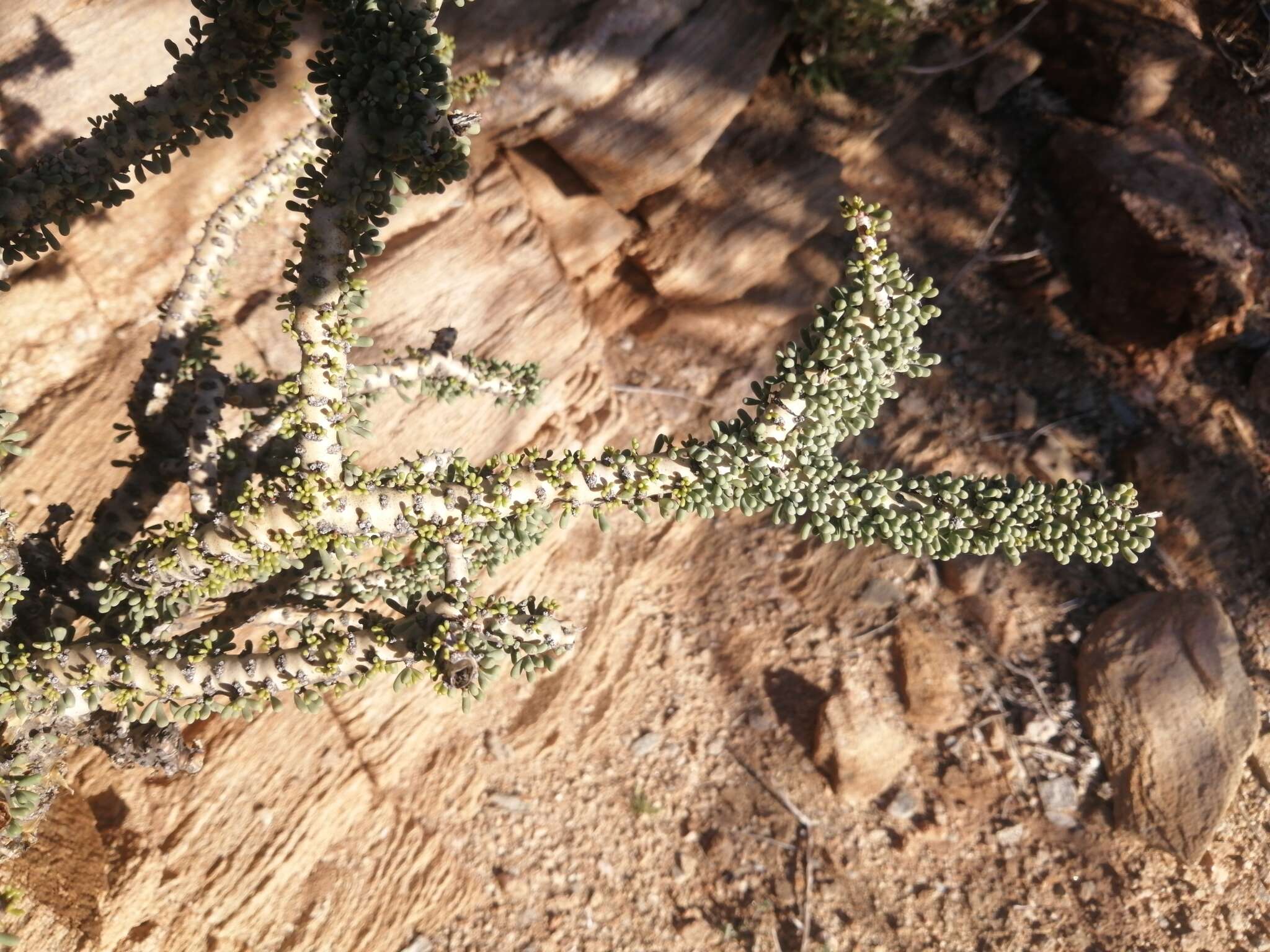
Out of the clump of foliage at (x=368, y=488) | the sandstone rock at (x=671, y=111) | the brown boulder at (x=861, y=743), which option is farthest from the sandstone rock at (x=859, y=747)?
the sandstone rock at (x=671, y=111)

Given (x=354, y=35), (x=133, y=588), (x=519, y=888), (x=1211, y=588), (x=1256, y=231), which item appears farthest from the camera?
(x=1256, y=231)

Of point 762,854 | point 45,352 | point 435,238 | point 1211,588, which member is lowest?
point 1211,588

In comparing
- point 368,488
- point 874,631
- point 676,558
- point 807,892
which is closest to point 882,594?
point 874,631

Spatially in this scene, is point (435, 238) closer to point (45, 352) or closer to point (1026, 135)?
point (45, 352)

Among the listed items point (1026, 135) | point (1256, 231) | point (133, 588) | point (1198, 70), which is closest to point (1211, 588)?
point (1256, 231)

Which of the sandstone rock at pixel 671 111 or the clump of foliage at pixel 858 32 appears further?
the clump of foliage at pixel 858 32

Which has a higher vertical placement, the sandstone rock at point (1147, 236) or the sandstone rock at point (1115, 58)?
the sandstone rock at point (1115, 58)

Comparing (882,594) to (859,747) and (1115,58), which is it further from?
(1115,58)

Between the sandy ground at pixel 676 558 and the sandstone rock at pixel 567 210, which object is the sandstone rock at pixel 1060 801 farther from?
the sandstone rock at pixel 567 210
